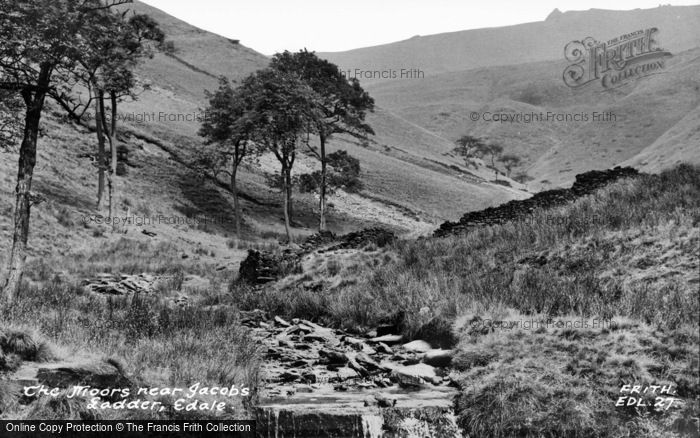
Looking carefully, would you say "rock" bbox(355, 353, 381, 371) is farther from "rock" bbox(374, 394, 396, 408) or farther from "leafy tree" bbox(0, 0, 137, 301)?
"leafy tree" bbox(0, 0, 137, 301)

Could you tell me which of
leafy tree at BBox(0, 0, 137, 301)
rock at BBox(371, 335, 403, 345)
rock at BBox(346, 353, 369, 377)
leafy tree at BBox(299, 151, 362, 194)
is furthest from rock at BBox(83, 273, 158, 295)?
leafy tree at BBox(299, 151, 362, 194)

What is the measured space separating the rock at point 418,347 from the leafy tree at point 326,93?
24.9m

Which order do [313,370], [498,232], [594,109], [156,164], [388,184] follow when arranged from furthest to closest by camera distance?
[594,109] → [388,184] → [156,164] → [498,232] → [313,370]

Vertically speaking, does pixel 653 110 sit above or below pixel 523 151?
above

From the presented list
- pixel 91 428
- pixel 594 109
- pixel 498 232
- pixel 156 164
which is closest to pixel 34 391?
pixel 91 428

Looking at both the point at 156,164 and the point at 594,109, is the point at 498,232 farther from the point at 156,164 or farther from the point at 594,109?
the point at 594,109

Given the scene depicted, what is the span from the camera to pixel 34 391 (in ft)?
19.1

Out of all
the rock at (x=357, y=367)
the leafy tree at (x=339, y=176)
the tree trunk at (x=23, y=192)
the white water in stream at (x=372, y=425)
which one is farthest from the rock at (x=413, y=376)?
the leafy tree at (x=339, y=176)

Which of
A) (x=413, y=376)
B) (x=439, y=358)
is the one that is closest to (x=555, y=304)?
(x=439, y=358)

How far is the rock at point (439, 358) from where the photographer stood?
27.3ft

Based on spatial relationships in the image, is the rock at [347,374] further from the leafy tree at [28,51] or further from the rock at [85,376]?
the leafy tree at [28,51]

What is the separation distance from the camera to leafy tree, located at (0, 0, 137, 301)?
10664 mm

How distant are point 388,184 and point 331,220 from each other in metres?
16.4

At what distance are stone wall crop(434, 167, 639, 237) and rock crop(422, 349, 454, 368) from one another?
9353 mm
